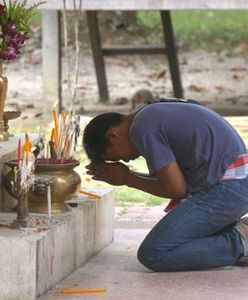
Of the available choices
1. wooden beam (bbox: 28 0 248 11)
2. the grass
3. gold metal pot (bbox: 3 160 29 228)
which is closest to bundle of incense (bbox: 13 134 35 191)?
gold metal pot (bbox: 3 160 29 228)

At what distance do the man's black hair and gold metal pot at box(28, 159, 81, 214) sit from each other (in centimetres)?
20

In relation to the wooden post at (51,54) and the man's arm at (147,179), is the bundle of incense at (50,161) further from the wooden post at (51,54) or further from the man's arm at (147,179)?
the wooden post at (51,54)

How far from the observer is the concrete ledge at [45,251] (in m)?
4.88

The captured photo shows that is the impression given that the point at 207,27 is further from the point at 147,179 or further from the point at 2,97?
the point at 147,179

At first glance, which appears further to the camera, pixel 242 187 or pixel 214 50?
pixel 214 50

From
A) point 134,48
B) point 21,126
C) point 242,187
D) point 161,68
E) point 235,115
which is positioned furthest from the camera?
point 161,68

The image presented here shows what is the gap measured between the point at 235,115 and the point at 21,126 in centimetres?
215

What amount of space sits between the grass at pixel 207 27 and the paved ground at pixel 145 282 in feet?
35.3

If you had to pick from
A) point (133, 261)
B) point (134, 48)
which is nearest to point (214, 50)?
point (134, 48)

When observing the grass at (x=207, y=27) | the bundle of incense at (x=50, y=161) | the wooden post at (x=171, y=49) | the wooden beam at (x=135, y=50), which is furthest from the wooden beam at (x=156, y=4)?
the grass at (x=207, y=27)

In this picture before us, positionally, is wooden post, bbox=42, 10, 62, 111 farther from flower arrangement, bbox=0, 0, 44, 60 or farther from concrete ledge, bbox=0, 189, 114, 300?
concrete ledge, bbox=0, 189, 114, 300

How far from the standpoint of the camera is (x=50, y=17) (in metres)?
10.4

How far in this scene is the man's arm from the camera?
5.29 metres

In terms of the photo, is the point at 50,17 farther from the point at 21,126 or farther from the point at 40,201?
the point at 40,201
